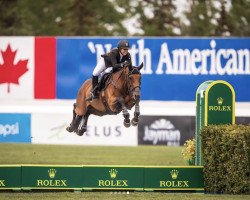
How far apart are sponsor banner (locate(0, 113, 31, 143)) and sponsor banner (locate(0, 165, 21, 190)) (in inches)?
204

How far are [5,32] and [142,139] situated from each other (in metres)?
19.2

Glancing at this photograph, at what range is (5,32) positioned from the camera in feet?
133

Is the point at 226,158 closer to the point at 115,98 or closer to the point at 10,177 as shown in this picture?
the point at 115,98

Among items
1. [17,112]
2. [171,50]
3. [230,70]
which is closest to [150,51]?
[171,50]

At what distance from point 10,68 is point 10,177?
26.2ft

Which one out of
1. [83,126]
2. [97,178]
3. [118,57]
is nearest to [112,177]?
[97,178]

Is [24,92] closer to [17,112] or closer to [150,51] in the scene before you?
[17,112]

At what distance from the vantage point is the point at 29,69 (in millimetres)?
21859

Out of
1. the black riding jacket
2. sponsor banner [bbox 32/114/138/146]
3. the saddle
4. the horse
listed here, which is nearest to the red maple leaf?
sponsor banner [bbox 32/114/138/146]

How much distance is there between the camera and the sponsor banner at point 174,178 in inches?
549

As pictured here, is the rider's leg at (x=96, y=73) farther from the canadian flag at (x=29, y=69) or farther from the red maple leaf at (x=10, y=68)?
the canadian flag at (x=29, y=69)

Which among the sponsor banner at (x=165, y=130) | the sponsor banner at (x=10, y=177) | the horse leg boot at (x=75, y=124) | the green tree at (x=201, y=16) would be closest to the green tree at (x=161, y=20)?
the green tree at (x=201, y=16)

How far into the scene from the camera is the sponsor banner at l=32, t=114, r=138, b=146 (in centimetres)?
2150

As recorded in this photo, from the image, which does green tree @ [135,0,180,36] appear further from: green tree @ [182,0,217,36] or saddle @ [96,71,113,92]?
saddle @ [96,71,113,92]
